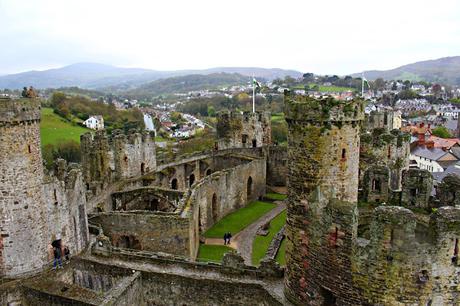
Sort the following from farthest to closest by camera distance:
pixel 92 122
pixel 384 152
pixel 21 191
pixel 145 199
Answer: pixel 92 122 < pixel 145 199 < pixel 384 152 < pixel 21 191

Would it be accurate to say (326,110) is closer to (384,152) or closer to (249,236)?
(384,152)

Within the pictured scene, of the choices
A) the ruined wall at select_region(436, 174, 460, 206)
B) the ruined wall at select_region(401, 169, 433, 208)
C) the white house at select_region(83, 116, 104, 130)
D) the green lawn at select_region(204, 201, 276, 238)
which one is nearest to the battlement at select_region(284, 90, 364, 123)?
the ruined wall at select_region(401, 169, 433, 208)

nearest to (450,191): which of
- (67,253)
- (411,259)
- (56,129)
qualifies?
(411,259)

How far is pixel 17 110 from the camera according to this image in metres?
16.9

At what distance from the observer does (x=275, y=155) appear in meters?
39.0

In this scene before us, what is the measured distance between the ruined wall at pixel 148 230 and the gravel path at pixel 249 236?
361cm

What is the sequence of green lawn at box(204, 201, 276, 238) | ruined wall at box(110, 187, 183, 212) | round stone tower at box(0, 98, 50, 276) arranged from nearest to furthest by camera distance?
1. round stone tower at box(0, 98, 50, 276)
2. ruined wall at box(110, 187, 183, 212)
3. green lawn at box(204, 201, 276, 238)

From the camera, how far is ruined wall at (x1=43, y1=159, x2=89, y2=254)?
59.9 feet

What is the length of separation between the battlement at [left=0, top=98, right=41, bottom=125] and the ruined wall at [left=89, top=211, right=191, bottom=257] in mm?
7350

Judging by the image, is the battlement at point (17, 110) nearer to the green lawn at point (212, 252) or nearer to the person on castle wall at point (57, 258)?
the person on castle wall at point (57, 258)

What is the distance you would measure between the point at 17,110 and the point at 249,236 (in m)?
15.8

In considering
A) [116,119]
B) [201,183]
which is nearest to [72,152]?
[116,119]

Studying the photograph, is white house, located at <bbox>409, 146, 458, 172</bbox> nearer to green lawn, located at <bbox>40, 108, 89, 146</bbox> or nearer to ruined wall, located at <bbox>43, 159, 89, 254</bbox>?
ruined wall, located at <bbox>43, 159, 89, 254</bbox>

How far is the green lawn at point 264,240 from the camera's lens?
24.0m
